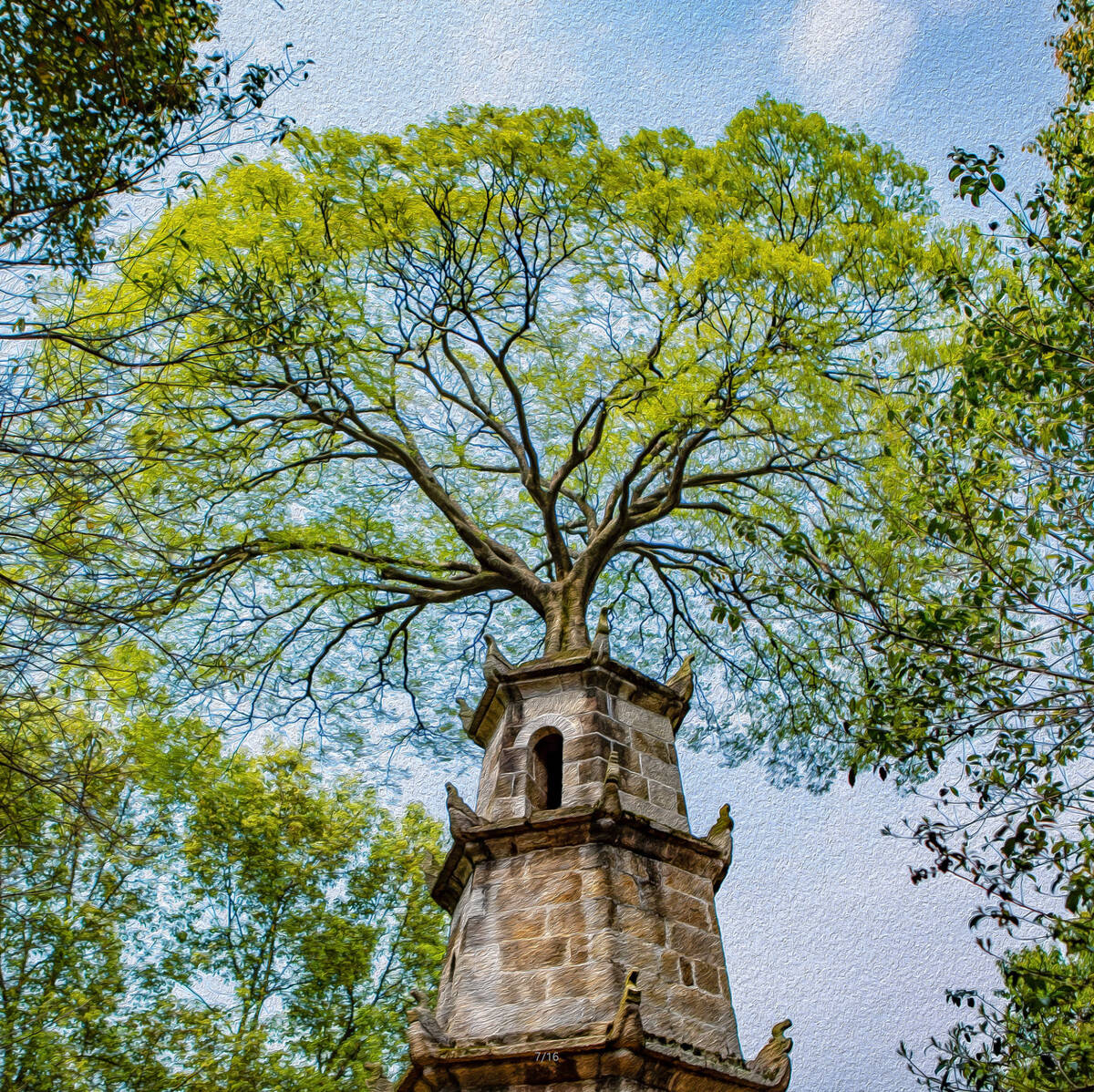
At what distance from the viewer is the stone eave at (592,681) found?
28.1 feet

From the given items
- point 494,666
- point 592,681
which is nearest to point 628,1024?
point 592,681

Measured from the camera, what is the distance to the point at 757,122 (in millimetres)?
10883

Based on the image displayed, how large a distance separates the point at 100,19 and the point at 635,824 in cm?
592

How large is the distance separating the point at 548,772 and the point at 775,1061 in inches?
105

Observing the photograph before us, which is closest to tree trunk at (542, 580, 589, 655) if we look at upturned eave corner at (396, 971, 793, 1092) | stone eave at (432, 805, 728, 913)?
stone eave at (432, 805, 728, 913)

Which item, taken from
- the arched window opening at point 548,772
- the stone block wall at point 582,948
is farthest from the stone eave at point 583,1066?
the arched window opening at point 548,772

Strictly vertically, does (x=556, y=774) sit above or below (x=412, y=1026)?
above

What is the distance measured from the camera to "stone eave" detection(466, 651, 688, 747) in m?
8.58

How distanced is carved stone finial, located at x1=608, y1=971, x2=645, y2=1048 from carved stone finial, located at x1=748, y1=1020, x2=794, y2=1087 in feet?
3.40

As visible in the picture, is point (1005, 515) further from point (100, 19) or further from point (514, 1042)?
point (100, 19)

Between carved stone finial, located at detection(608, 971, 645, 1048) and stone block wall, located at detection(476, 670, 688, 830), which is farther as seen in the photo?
stone block wall, located at detection(476, 670, 688, 830)

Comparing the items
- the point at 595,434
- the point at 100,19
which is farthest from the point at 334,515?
the point at 100,19

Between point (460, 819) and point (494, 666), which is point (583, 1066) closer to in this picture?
point (460, 819)

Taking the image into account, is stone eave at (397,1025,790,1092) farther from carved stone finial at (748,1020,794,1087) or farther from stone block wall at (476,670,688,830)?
stone block wall at (476,670,688,830)
